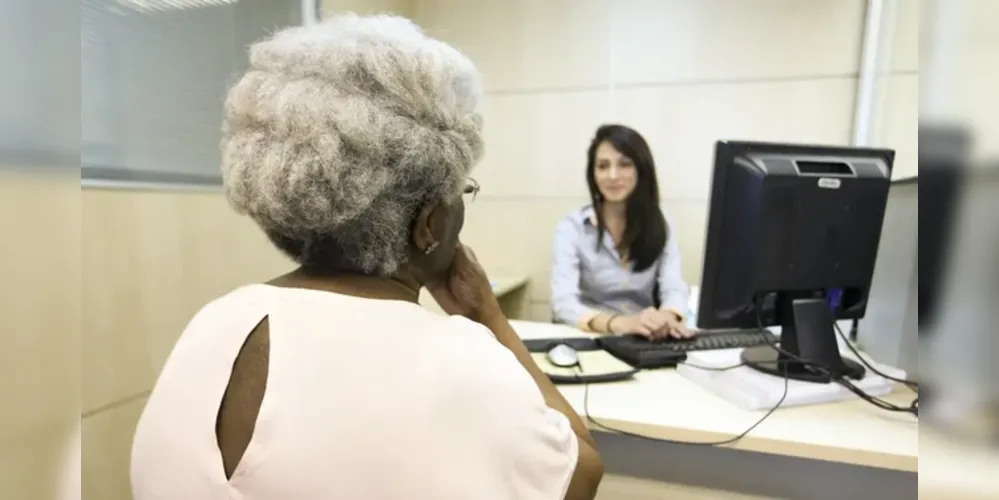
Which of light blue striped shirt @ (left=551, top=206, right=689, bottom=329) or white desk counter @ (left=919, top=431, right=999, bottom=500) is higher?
white desk counter @ (left=919, top=431, right=999, bottom=500)

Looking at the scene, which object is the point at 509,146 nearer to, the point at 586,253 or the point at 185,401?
the point at 586,253

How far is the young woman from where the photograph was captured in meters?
2.61

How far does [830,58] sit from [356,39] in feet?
8.45

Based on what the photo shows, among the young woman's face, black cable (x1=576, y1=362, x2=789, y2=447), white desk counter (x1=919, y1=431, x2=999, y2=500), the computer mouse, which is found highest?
the young woman's face

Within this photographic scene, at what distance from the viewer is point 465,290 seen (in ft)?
3.58

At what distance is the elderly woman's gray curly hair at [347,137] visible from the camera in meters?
0.78

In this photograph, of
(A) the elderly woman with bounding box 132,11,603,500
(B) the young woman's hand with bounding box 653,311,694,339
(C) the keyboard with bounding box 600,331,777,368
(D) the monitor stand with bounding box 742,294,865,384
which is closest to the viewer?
(A) the elderly woman with bounding box 132,11,603,500

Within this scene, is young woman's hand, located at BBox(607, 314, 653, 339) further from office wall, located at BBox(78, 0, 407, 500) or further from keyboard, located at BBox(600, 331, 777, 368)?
office wall, located at BBox(78, 0, 407, 500)

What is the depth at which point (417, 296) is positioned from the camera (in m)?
0.95

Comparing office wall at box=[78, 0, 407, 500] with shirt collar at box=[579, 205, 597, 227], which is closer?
office wall at box=[78, 0, 407, 500]

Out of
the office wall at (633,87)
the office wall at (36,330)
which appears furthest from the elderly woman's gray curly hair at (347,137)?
the office wall at (633,87)

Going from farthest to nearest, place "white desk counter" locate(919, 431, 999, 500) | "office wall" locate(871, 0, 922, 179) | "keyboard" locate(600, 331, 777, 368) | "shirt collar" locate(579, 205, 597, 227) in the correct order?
"shirt collar" locate(579, 205, 597, 227)
"office wall" locate(871, 0, 922, 179)
"keyboard" locate(600, 331, 777, 368)
"white desk counter" locate(919, 431, 999, 500)

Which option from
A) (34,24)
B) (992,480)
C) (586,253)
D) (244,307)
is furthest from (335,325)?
(586,253)

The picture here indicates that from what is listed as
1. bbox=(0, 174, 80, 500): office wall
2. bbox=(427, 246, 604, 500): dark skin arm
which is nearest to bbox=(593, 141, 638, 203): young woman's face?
bbox=(427, 246, 604, 500): dark skin arm
